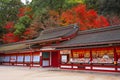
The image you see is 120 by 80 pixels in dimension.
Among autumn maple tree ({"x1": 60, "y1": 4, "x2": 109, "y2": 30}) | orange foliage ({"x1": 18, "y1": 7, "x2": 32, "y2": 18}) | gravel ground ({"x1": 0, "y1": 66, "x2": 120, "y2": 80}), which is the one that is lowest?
gravel ground ({"x1": 0, "y1": 66, "x2": 120, "y2": 80})

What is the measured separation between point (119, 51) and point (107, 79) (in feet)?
16.2

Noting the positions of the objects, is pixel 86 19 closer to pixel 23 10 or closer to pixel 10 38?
pixel 10 38

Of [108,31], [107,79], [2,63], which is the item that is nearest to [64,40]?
[108,31]

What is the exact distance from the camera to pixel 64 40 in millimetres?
28344

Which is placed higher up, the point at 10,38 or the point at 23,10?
the point at 23,10

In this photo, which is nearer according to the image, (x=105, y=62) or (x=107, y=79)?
(x=107, y=79)

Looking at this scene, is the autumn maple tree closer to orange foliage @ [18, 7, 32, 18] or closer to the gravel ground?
the gravel ground

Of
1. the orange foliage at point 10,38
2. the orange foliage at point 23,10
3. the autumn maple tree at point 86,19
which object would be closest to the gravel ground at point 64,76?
the autumn maple tree at point 86,19

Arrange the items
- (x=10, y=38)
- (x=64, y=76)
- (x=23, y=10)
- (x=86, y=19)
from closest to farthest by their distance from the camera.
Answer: (x=64, y=76) → (x=86, y=19) → (x=10, y=38) → (x=23, y=10)

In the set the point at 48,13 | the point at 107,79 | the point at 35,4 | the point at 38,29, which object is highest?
the point at 35,4

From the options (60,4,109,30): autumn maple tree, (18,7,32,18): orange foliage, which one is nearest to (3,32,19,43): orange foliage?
(18,7,32,18): orange foliage

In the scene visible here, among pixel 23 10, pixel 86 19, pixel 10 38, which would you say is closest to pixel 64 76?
pixel 86 19

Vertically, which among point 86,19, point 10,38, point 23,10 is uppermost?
point 23,10

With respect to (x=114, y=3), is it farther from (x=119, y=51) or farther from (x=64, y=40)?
(x=119, y=51)
